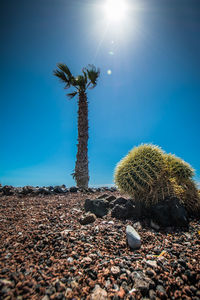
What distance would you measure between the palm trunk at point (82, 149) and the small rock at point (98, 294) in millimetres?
8066

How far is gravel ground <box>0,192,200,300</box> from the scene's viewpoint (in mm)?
1382

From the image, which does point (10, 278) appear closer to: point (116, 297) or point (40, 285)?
point (40, 285)

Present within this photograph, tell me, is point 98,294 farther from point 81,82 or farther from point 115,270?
point 81,82

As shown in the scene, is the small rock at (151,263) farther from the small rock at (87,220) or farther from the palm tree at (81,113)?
the palm tree at (81,113)

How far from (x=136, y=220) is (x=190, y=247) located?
1.21 metres

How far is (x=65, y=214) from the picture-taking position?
11.3 ft

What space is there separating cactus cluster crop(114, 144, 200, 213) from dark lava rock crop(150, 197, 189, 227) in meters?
0.14

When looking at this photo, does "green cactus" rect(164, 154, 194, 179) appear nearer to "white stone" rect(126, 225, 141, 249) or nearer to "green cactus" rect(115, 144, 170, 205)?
"green cactus" rect(115, 144, 170, 205)

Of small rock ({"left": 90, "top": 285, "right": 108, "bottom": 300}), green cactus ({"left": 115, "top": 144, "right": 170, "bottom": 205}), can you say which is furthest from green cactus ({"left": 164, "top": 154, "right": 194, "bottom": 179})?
small rock ({"left": 90, "top": 285, "right": 108, "bottom": 300})

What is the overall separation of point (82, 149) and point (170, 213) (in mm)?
7281

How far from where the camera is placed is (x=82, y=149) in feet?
31.7

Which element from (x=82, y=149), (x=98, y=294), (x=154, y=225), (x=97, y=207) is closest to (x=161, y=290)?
(x=98, y=294)

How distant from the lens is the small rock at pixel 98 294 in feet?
4.30

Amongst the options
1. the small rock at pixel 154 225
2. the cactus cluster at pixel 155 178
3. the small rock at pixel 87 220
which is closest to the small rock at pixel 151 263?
the small rock at pixel 154 225
